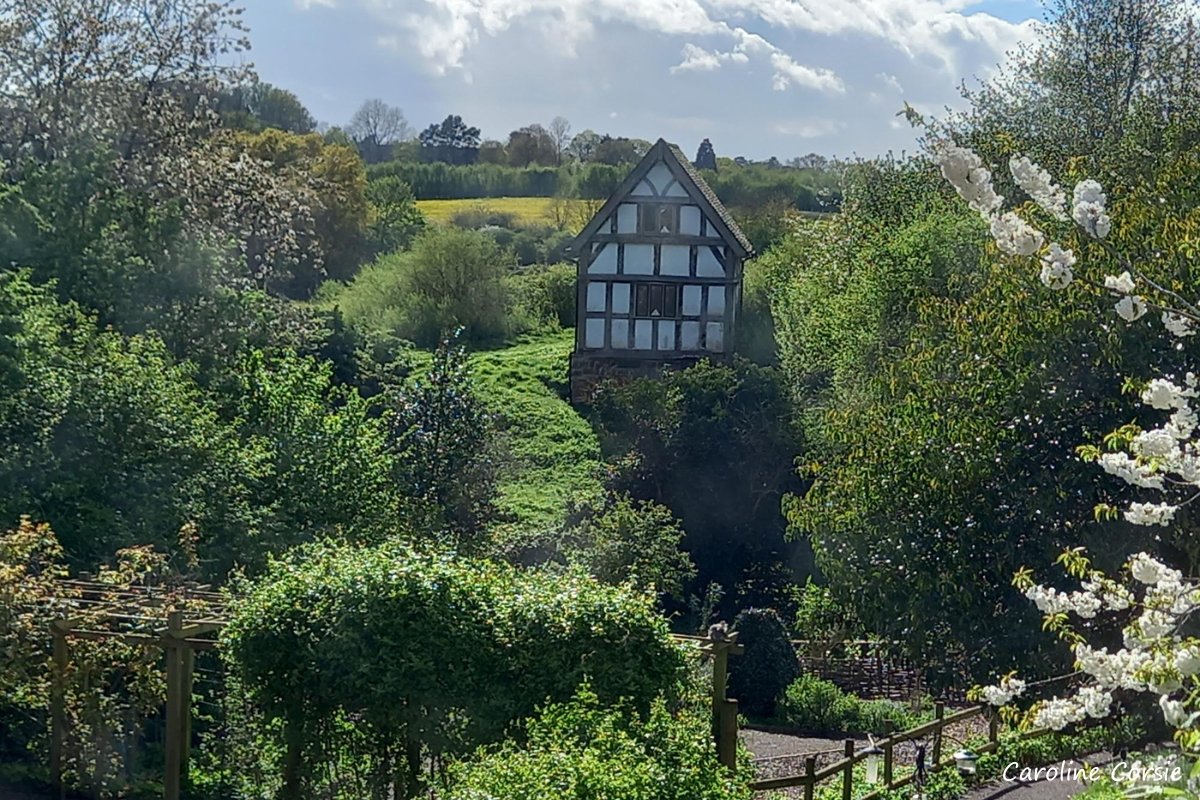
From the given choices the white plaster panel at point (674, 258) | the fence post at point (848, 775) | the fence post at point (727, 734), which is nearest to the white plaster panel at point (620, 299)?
the white plaster panel at point (674, 258)

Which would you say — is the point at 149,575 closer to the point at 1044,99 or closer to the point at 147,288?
the point at 147,288

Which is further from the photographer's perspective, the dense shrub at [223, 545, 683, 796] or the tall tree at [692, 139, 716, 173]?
the tall tree at [692, 139, 716, 173]

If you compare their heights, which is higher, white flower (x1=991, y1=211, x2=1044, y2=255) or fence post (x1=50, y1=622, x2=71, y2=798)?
white flower (x1=991, y1=211, x2=1044, y2=255)

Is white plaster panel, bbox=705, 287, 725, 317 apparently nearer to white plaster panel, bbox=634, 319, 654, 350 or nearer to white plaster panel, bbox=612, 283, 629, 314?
white plaster panel, bbox=634, 319, 654, 350

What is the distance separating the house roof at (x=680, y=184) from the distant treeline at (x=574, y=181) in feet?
74.3

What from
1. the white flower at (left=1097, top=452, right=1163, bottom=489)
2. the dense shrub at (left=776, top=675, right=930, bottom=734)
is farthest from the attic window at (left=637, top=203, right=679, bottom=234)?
the white flower at (left=1097, top=452, right=1163, bottom=489)

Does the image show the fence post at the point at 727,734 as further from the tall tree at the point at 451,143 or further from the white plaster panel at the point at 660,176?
the tall tree at the point at 451,143

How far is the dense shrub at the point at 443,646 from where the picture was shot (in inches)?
284

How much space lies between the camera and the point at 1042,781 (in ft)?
38.7

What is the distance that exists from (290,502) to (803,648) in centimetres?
853

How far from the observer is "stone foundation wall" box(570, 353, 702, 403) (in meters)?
28.1

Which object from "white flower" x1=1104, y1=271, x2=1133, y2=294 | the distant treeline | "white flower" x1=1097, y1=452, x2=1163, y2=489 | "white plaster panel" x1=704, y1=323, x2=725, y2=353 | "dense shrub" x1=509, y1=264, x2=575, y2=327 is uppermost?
the distant treeline

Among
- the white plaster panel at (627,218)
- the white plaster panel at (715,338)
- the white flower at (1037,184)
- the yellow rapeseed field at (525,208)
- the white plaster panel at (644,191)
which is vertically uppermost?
the yellow rapeseed field at (525,208)

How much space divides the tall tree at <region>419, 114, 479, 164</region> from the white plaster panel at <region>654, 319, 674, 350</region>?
47.0 meters
